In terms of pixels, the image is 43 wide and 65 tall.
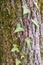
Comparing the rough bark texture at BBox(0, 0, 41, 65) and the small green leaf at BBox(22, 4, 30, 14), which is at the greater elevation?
the small green leaf at BBox(22, 4, 30, 14)

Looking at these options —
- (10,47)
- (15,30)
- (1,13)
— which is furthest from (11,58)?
(1,13)

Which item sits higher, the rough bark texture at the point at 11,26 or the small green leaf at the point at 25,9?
the small green leaf at the point at 25,9

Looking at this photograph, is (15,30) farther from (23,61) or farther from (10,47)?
(23,61)

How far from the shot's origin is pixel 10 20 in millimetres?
2020

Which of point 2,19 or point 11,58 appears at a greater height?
point 2,19

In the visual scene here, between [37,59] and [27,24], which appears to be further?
[37,59]

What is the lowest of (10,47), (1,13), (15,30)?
(10,47)

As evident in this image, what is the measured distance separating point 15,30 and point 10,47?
0.14 meters

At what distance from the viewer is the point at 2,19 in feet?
6.69

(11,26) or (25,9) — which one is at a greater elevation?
(25,9)

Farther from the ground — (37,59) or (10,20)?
(10,20)

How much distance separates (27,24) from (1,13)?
227mm

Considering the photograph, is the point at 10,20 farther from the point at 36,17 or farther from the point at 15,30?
the point at 36,17

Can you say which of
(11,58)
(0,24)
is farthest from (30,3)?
(11,58)
